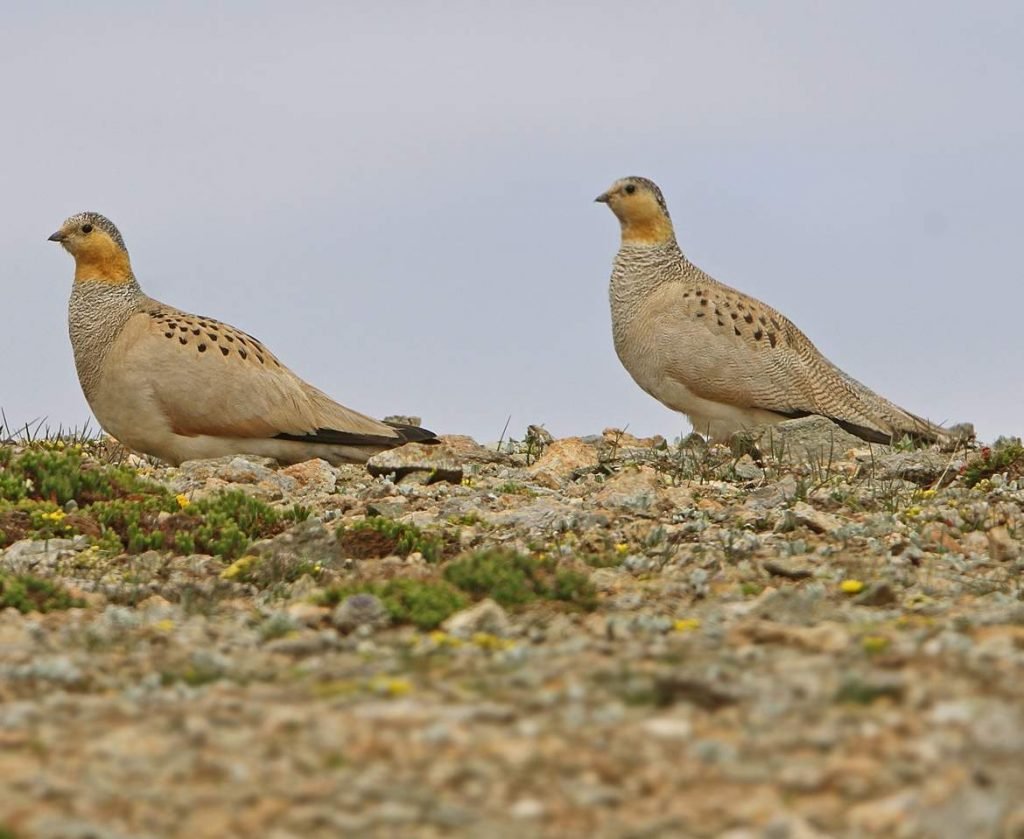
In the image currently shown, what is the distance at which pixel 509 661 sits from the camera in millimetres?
6703

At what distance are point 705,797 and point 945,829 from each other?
0.71 meters

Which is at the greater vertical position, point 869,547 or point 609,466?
point 609,466

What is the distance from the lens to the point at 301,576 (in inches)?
412

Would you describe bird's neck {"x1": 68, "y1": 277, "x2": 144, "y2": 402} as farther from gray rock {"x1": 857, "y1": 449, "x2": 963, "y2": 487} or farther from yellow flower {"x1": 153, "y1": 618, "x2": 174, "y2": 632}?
yellow flower {"x1": 153, "y1": 618, "x2": 174, "y2": 632}

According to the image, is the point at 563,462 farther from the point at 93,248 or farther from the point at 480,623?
the point at 480,623

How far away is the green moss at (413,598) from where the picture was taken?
27.1 feet

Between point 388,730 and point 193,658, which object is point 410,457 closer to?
point 193,658

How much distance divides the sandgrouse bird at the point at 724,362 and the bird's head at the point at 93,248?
528cm

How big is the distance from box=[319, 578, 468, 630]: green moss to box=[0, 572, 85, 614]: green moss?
181 cm

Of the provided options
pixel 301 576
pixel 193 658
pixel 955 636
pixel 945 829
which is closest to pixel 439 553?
pixel 301 576

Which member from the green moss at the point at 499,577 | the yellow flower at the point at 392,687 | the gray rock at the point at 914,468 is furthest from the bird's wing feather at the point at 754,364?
the yellow flower at the point at 392,687

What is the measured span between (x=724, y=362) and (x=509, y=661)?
1100 centimetres

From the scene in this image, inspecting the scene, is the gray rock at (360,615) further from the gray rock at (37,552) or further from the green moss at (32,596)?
the gray rock at (37,552)

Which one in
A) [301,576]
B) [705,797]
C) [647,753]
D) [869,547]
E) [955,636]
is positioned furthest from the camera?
[869,547]
